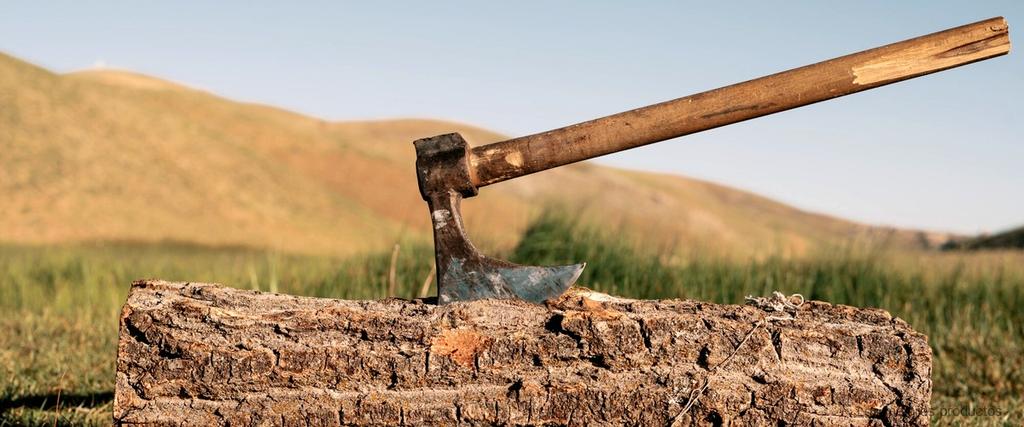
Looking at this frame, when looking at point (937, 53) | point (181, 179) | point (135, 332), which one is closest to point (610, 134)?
point (937, 53)

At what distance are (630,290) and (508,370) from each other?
4.91 meters

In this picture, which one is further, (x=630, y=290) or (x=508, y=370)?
(x=630, y=290)

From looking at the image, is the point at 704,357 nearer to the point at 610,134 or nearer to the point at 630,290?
the point at 610,134

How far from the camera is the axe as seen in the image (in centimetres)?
297

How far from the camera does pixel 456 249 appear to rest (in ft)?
9.82

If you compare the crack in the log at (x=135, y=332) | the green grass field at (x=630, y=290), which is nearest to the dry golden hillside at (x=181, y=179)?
the green grass field at (x=630, y=290)

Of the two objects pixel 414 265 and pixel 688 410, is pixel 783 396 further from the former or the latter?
pixel 414 265

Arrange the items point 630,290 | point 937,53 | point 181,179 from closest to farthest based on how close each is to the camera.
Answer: point 937,53 < point 630,290 < point 181,179

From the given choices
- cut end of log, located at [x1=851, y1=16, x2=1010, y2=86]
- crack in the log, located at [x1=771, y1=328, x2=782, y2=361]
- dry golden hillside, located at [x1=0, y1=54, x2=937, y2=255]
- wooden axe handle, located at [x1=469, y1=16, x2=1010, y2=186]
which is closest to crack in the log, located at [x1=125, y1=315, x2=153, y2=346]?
wooden axe handle, located at [x1=469, y1=16, x2=1010, y2=186]

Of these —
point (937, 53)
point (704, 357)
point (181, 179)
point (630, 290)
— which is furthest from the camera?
point (181, 179)

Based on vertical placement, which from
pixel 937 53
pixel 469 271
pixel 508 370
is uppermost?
pixel 937 53

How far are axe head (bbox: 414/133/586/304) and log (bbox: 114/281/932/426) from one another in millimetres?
133

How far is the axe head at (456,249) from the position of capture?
2.98 m

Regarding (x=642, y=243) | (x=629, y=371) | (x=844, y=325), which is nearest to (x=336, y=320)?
(x=629, y=371)
